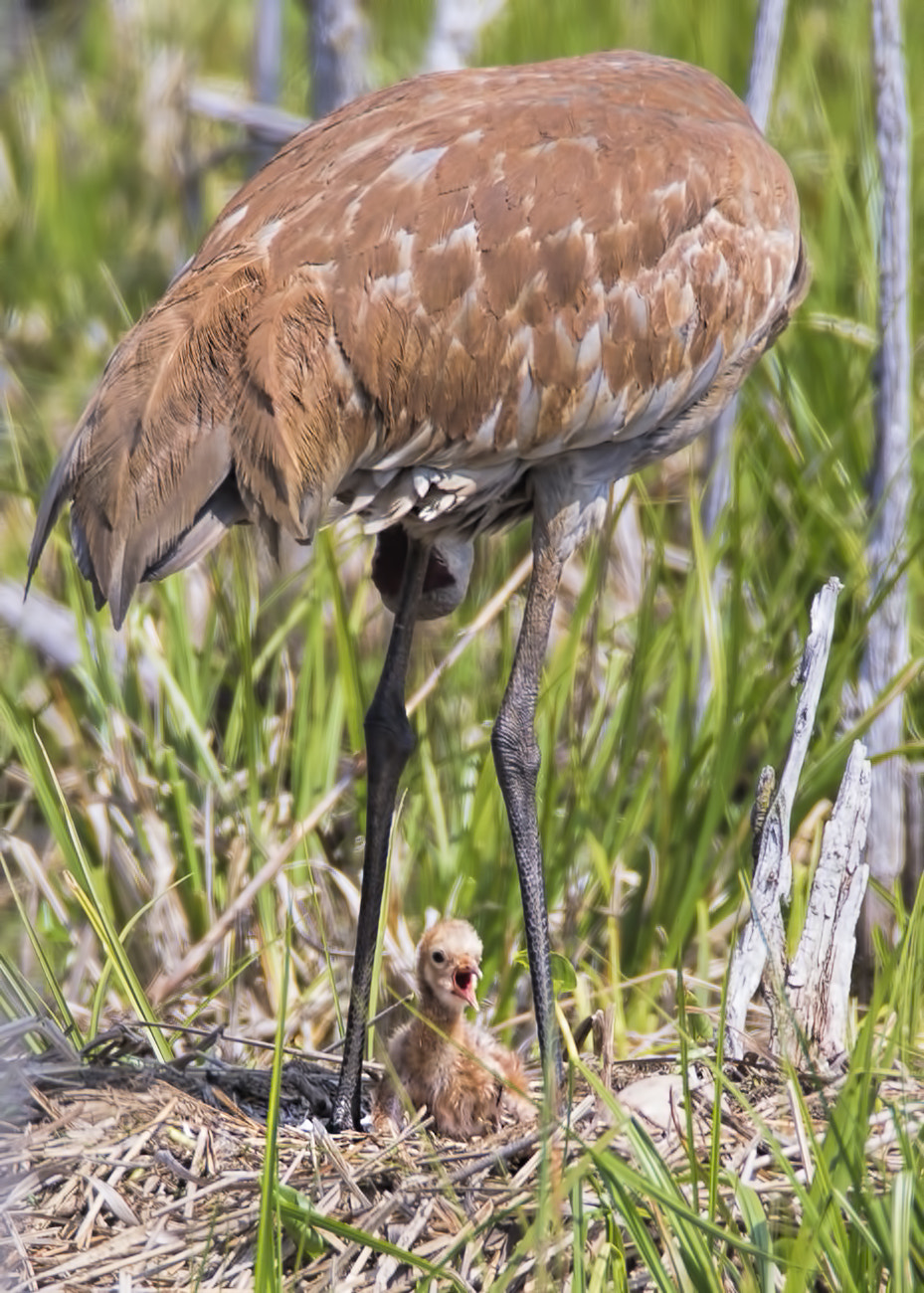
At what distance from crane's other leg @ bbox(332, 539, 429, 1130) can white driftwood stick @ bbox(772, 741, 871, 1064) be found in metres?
0.75

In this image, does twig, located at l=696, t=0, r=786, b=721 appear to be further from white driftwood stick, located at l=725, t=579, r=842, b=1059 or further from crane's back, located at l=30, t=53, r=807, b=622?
white driftwood stick, located at l=725, t=579, r=842, b=1059

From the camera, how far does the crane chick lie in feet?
9.89

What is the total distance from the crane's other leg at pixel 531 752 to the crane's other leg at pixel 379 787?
0.26m

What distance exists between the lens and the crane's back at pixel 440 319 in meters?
2.74

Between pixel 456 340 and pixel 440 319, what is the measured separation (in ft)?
0.16

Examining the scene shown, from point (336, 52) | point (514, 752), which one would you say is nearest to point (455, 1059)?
point (514, 752)

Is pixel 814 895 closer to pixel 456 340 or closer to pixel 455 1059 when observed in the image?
pixel 455 1059

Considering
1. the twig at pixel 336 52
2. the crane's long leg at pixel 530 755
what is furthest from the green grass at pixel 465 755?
the twig at pixel 336 52

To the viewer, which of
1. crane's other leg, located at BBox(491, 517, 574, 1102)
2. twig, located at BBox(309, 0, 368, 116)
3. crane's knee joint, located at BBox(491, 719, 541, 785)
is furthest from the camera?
twig, located at BBox(309, 0, 368, 116)

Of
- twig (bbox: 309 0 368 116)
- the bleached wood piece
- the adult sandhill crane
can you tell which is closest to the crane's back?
the adult sandhill crane

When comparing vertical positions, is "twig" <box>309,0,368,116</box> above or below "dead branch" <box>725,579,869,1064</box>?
above

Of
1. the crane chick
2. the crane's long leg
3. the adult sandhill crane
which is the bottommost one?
the crane chick

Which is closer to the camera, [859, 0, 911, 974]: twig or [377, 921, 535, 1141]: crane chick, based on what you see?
[377, 921, 535, 1141]: crane chick

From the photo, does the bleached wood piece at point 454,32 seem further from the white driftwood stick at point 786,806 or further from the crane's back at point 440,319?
the white driftwood stick at point 786,806
